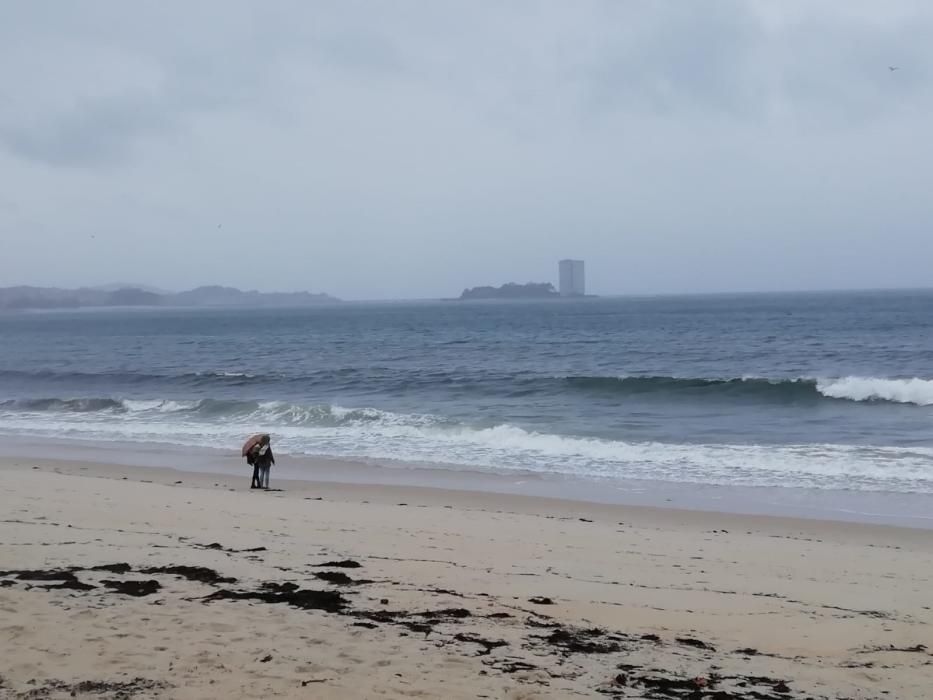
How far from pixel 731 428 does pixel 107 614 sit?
16214 mm

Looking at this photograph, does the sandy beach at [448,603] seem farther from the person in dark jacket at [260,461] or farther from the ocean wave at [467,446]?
the ocean wave at [467,446]

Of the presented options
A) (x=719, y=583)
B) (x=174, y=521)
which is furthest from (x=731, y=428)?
(x=174, y=521)

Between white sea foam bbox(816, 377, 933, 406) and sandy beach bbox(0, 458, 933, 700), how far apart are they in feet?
50.4

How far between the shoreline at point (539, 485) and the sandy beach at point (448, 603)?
922 mm

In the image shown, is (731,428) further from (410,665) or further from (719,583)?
(410,665)

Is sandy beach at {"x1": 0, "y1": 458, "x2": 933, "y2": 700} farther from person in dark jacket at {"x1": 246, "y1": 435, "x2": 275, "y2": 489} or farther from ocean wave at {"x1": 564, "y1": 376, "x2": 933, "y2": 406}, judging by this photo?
ocean wave at {"x1": 564, "y1": 376, "x2": 933, "y2": 406}

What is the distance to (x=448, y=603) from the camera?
21.0 feet

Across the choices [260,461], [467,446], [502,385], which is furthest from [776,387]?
[260,461]

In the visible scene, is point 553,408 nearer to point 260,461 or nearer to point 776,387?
point 776,387

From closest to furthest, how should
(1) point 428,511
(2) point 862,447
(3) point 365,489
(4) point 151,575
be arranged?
1. (4) point 151,575
2. (1) point 428,511
3. (3) point 365,489
4. (2) point 862,447

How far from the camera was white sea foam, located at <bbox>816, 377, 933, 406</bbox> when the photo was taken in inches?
923

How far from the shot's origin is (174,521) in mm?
9602

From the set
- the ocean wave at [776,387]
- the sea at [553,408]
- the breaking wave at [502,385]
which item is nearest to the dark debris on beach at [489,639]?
the sea at [553,408]

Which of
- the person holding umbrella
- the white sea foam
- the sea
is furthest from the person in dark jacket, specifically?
the white sea foam
